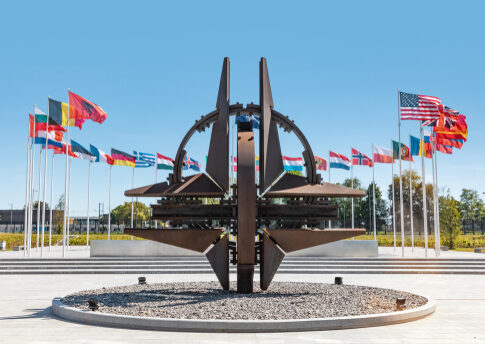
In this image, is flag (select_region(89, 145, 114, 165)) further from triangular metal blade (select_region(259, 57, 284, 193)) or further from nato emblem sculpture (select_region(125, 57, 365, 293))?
triangular metal blade (select_region(259, 57, 284, 193))

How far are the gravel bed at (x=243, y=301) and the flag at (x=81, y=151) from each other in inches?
799

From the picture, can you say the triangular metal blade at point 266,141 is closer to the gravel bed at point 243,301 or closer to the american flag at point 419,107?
the gravel bed at point 243,301

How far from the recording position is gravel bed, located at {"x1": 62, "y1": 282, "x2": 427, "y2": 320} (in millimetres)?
10805

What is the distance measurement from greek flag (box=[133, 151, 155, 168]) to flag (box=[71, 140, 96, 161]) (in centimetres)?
419

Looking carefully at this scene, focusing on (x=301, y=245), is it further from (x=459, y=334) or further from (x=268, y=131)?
(x=459, y=334)

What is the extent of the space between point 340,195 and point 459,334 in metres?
5.20

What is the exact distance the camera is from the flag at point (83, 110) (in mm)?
29891

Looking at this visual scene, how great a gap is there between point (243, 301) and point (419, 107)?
21.3m

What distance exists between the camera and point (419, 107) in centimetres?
2934

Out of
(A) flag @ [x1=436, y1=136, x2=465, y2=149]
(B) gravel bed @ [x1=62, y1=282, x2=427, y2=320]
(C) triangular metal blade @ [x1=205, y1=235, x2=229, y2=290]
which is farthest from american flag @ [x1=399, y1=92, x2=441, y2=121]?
(C) triangular metal blade @ [x1=205, y1=235, x2=229, y2=290]

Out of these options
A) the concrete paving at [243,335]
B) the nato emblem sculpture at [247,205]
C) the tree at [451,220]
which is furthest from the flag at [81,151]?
the tree at [451,220]

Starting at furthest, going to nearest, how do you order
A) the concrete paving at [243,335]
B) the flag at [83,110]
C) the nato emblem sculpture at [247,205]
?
the flag at [83,110] → the nato emblem sculpture at [247,205] → the concrete paving at [243,335]

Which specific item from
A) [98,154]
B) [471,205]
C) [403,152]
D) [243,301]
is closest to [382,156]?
[403,152]

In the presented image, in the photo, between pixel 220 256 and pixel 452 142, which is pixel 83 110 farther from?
pixel 452 142
